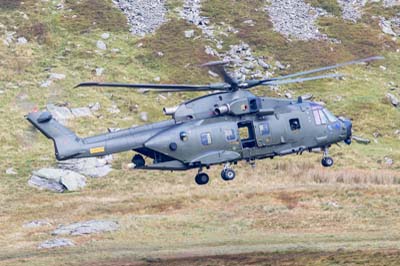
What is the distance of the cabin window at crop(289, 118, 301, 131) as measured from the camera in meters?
40.8

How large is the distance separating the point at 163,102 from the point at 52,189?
17.6m

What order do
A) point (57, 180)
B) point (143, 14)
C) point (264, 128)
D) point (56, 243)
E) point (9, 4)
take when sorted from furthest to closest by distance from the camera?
1. point (9, 4)
2. point (143, 14)
3. point (57, 180)
4. point (56, 243)
5. point (264, 128)

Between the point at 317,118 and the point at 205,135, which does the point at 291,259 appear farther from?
the point at 205,135

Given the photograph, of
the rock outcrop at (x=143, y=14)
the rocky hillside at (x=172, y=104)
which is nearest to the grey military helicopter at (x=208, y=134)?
the rocky hillside at (x=172, y=104)

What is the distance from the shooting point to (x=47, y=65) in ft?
257

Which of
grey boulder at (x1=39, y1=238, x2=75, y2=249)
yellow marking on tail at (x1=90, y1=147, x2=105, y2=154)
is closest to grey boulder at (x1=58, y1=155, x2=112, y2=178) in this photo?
grey boulder at (x1=39, y1=238, x2=75, y2=249)

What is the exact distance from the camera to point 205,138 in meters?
39.2

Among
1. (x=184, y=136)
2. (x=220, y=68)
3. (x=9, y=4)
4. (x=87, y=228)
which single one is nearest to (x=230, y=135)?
(x=184, y=136)

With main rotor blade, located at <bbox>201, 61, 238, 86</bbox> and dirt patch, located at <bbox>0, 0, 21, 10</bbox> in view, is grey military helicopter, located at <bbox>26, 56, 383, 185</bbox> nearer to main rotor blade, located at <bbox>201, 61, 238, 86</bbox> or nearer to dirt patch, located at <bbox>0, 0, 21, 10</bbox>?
main rotor blade, located at <bbox>201, 61, 238, 86</bbox>

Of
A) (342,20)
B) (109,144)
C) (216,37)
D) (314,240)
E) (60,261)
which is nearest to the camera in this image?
(109,144)

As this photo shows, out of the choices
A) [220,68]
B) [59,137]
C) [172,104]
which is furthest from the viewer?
[172,104]

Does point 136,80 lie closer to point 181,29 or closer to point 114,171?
point 181,29

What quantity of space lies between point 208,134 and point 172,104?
34.9 m

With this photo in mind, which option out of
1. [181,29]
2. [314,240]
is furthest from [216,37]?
[314,240]
